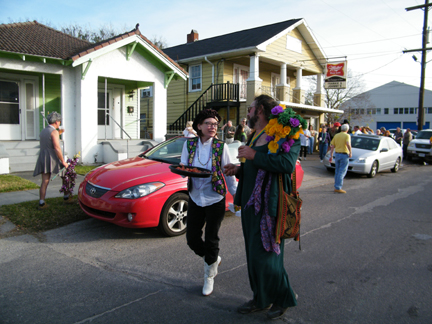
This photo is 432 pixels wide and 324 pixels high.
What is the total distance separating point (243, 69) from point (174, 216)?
17.0m

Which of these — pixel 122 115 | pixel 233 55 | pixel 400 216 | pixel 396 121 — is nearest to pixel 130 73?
pixel 122 115

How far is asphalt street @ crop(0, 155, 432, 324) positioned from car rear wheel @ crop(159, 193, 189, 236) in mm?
165

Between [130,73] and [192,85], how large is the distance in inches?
326

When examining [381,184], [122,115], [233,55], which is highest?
[233,55]

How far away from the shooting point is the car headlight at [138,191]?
16.3 feet

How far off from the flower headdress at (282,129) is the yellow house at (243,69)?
48.2 ft

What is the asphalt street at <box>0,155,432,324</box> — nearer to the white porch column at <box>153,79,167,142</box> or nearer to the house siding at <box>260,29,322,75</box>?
the white porch column at <box>153,79,167,142</box>

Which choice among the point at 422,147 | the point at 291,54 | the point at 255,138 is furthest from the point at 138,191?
the point at 291,54

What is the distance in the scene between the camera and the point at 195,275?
397 cm

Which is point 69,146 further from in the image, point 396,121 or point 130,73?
point 396,121

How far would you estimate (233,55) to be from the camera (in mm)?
18750

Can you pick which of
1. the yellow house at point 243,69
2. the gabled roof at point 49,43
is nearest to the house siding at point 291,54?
the yellow house at point 243,69

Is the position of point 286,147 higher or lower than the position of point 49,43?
lower

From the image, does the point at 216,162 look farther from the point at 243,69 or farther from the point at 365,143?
the point at 243,69
